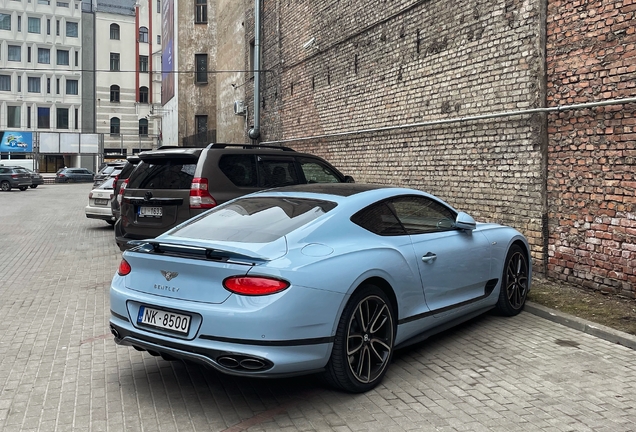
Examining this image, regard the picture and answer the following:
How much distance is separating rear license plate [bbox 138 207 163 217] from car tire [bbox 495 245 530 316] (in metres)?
4.23

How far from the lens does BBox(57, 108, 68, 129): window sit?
6544 centimetres

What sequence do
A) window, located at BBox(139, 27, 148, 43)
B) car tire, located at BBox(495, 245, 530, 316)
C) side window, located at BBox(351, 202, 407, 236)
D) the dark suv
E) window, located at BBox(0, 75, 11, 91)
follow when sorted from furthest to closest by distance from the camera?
window, located at BBox(139, 27, 148, 43), window, located at BBox(0, 75, 11, 91), the dark suv, car tire, located at BBox(495, 245, 530, 316), side window, located at BBox(351, 202, 407, 236)

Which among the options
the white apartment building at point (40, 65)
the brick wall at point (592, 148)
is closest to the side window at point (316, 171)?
the brick wall at point (592, 148)

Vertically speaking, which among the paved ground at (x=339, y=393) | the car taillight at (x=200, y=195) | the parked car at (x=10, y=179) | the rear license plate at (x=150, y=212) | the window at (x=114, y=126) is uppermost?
the window at (x=114, y=126)

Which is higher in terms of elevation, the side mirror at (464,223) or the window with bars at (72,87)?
the window with bars at (72,87)

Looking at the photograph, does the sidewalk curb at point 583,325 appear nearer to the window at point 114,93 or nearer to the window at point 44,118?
the window at point 44,118

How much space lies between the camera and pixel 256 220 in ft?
15.4

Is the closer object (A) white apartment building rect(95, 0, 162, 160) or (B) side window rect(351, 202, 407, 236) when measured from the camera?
(B) side window rect(351, 202, 407, 236)

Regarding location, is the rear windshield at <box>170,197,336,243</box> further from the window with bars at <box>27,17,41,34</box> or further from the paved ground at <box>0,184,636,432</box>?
the window with bars at <box>27,17,41,34</box>

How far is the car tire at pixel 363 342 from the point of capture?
4090 mm

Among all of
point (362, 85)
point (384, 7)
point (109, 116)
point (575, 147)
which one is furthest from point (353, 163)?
point (109, 116)

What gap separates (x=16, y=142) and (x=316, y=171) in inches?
2395

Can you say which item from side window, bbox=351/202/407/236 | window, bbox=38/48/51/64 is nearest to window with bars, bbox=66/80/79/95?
window, bbox=38/48/51/64

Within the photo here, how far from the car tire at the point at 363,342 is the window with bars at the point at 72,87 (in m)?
68.7
